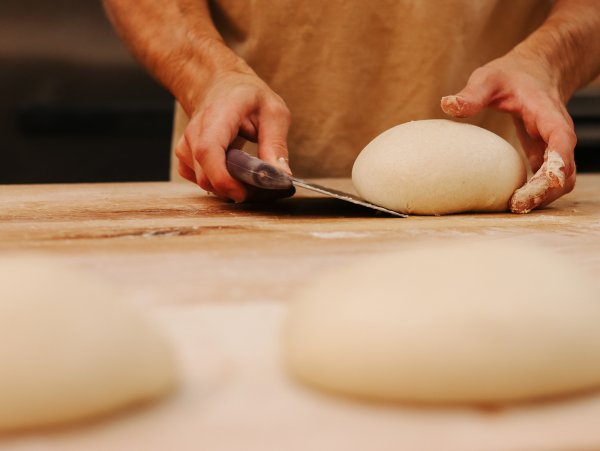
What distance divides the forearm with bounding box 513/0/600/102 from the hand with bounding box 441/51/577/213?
0.12ft

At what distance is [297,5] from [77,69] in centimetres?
94

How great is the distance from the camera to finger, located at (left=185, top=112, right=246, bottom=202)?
1.28 meters

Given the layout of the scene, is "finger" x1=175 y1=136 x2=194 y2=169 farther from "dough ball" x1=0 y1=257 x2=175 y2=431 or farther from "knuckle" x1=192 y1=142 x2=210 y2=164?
"dough ball" x1=0 y1=257 x2=175 y2=431

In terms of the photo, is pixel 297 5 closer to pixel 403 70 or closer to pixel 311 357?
pixel 403 70

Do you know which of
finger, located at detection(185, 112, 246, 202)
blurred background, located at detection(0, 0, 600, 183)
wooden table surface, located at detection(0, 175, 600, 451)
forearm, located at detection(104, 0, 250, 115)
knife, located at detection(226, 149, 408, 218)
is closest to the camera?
wooden table surface, located at detection(0, 175, 600, 451)

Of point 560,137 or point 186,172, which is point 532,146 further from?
point 186,172

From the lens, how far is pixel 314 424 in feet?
1.68

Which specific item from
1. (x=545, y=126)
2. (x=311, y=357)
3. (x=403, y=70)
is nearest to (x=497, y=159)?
(x=545, y=126)

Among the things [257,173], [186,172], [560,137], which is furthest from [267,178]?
[560,137]

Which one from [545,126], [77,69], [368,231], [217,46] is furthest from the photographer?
[77,69]

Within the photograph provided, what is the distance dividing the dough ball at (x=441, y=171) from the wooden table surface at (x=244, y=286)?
4 centimetres

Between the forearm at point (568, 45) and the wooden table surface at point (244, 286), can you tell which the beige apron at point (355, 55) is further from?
the wooden table surface at point (244, 286)

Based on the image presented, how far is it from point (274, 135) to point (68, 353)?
0.88 m

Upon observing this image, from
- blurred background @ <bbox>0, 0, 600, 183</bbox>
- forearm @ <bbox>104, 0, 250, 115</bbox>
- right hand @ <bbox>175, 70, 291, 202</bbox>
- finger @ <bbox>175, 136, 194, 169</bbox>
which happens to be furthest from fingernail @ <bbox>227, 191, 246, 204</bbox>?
blurred background @ <bbox>0, 0, 600, 183</bbox>
